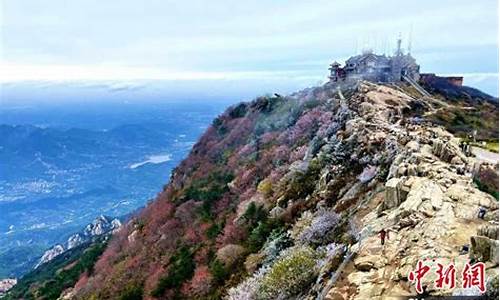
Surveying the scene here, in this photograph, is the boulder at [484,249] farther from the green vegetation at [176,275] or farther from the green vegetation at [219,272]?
the green vegetation at [176,275]

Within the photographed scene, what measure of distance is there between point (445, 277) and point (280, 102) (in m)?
36.2

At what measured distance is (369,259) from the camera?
10859 millimetres

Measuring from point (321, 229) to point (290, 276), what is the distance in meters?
2.45

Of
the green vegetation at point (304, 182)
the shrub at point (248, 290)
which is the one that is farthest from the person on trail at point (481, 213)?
the green vegetation at point (304, 182)

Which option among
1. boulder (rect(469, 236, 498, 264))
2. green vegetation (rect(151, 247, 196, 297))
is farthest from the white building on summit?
boulder (rect(469, 236, 498, 264))

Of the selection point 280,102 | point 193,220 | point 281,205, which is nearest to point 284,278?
point 281,205

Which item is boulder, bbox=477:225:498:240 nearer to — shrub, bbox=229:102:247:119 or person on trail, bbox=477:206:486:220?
person on trail, bbox=477:206:486:220

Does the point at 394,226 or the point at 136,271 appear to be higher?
the point at 394,226

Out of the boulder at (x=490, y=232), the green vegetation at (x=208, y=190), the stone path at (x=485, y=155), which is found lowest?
the green vegetation at (x=208, y=190)

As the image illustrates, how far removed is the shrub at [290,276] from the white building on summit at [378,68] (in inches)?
1335

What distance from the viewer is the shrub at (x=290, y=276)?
13.2 metres

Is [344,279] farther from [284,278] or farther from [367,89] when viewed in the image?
[367,89]

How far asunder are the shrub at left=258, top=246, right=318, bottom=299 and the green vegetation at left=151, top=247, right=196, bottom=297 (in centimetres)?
865

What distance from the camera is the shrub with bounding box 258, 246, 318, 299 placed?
519 inches
